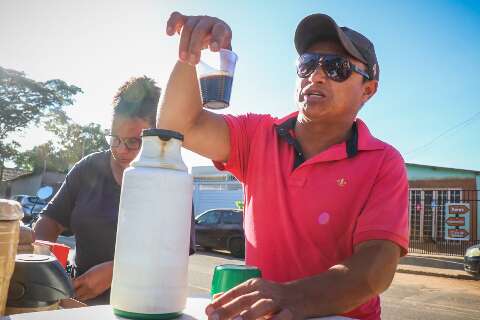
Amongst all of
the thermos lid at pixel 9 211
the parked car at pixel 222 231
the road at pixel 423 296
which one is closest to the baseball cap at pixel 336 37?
the thermos lid at pixel 9 211

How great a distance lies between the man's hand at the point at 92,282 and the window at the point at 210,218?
43.0ft

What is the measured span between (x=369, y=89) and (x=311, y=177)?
27.8 inches

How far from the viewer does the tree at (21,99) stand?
3212 centimetres

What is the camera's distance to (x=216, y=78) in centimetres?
158

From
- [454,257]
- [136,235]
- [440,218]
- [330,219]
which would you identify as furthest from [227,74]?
[440,218]

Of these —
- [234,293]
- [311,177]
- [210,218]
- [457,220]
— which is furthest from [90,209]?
[457,220]

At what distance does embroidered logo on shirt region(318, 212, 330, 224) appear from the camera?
62.7 inches

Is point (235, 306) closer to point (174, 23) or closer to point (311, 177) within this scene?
point (311, 177)

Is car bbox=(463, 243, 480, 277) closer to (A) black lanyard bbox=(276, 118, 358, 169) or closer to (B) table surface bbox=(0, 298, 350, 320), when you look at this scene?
(A) black lanyard bbox=(276, 118, 358, 169)

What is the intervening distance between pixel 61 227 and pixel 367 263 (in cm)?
199

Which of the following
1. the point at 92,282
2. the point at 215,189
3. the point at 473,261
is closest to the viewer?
the point at 92,282

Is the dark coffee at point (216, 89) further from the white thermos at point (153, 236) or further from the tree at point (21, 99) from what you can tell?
the tree at point (21, 99)

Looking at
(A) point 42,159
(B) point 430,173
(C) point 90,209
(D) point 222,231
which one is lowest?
(D) point 222,231

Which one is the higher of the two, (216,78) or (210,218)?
(216,78)
